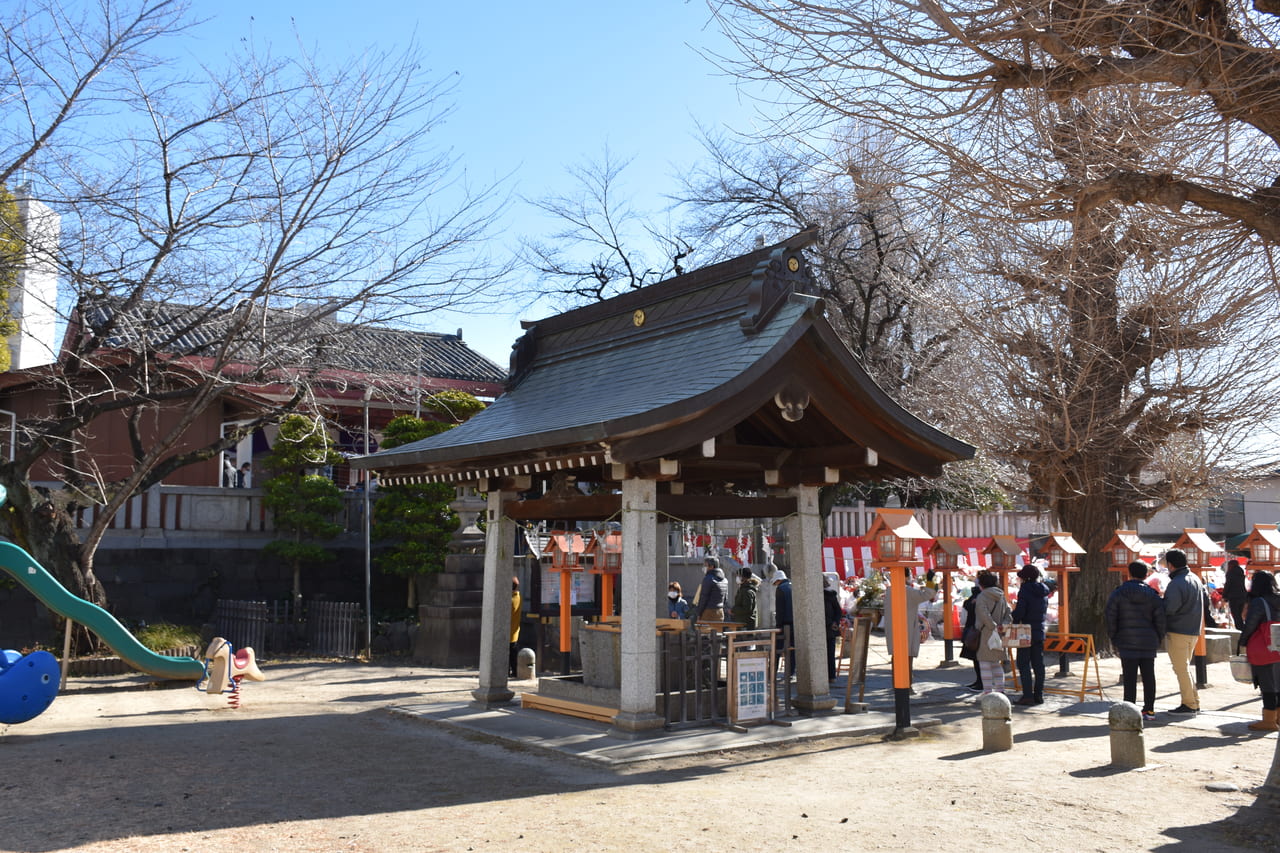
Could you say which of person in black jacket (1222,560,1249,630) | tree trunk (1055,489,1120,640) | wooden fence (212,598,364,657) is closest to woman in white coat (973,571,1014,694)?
tree trunk (1055,489,1120,640)

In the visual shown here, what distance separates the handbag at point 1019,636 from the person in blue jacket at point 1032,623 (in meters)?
0.13

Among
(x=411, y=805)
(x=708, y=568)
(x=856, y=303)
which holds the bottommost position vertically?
(x=411, y=805)

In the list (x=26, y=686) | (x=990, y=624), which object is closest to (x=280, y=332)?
(x=26, y=686)

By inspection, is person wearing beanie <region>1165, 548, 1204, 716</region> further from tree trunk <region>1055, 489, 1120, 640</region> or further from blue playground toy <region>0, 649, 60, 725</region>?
blue playground toy <region>0, 649, 60, 725</region>

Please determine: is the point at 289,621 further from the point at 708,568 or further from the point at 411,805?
the point at 411,805

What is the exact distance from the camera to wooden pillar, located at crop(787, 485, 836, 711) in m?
11.3

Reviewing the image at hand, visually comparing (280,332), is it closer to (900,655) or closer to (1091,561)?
(900,655)

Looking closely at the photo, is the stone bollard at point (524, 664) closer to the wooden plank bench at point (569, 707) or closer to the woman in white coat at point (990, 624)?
the wooden plank bench at point (569, 707)

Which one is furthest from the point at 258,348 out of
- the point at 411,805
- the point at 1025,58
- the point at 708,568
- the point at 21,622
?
the point at 1025,58

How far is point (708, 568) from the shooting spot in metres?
16.2

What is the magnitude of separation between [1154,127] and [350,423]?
21270 millimetres

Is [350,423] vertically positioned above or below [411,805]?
above

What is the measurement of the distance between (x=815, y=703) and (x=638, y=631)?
2.57 metres

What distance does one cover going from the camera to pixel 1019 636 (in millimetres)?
12133
